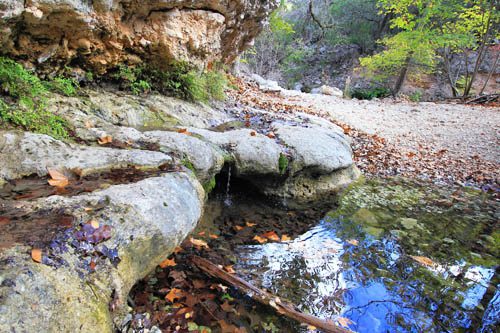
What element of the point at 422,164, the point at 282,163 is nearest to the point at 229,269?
the point at 282,163

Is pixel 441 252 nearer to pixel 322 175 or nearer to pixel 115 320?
pixel 322 175

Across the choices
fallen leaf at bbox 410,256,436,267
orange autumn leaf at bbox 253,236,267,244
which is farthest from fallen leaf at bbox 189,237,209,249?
fallen leaf at bbox 410,256,436,267

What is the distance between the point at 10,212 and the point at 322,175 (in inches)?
184

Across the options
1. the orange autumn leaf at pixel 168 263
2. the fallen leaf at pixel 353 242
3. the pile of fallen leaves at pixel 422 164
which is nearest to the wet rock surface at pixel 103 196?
the orange autumn leaf at pixel 168 263

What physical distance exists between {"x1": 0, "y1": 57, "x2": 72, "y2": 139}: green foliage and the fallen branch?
2142mm

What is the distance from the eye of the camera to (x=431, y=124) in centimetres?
1053

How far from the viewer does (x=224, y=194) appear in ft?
16.1

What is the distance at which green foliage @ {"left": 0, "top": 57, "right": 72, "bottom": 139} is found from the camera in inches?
119

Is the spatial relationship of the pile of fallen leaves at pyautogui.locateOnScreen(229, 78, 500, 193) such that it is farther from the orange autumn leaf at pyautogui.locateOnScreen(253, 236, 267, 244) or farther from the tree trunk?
the tree trunk

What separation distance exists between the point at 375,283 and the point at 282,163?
7.54 ft

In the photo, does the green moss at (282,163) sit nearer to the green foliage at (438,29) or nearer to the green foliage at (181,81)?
the green foliage at (181,81)

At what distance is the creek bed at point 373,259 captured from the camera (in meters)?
2.84

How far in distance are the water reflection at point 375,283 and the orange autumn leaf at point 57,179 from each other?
6.32 feet

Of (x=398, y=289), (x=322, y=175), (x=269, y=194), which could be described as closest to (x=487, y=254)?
(x=398, y=289)
